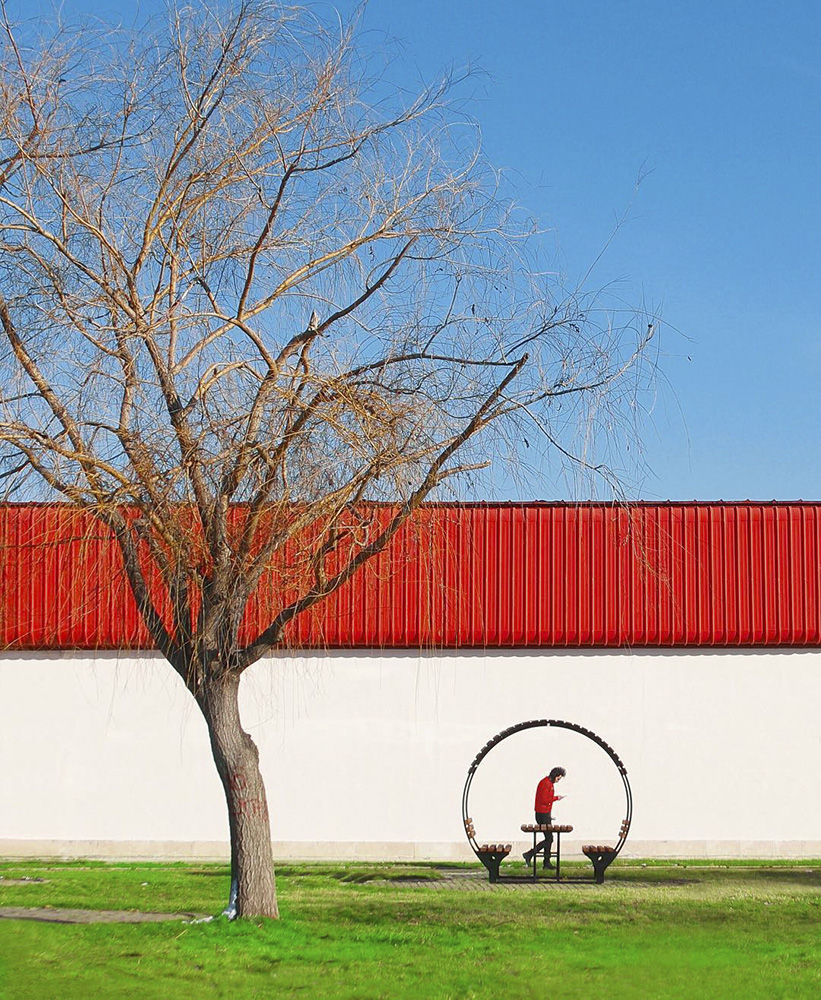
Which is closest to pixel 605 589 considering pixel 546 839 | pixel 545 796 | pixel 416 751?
pixel 545 796

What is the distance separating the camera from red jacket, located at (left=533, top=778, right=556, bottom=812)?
19703 millimetres

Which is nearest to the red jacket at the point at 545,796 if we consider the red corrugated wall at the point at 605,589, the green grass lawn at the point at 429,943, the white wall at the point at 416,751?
the white wall at the point at 416,751

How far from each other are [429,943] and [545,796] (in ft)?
25.3

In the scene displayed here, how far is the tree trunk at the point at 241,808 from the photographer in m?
12.7

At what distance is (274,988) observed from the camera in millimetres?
10242

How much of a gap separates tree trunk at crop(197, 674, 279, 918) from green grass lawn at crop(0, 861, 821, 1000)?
1.17 ft

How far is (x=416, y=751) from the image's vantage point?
70.5 ft

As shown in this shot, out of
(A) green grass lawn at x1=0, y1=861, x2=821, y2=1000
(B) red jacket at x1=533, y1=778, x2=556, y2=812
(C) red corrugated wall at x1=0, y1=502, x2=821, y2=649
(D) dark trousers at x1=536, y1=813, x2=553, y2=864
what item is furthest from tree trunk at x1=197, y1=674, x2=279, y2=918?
(C) red corrugated wall at x1=0, y1=502, x2=821, y2=649

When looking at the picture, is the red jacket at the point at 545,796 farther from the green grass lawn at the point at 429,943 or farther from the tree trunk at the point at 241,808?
the tree trunk at the point at 241,808

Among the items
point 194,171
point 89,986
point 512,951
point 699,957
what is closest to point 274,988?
point 89,986

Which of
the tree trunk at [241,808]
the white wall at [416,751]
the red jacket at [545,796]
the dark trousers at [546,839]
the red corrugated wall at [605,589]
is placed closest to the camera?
the tree trunk at [241,808]

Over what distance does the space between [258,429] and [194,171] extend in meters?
2.86

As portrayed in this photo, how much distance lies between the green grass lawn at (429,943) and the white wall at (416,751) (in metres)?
3.77

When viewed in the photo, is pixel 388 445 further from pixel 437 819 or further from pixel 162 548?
pixel 437 819
